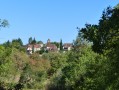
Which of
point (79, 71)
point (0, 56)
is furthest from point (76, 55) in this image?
point (0, 56)

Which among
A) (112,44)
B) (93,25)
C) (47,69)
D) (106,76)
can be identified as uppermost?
(47,69)

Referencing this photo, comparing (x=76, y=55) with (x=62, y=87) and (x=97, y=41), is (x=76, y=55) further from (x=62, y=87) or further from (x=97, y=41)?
(x=97, y=41)

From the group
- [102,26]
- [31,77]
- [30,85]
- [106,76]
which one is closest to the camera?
[106,76]

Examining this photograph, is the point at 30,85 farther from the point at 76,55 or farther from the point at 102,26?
the point at 102,26

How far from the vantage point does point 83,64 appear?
5431cm

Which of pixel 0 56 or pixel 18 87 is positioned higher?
pixel 0 56

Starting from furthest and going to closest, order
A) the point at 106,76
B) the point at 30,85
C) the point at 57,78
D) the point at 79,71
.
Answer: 1. the point at 30,85
2. the point at 57,78
3. the point at 79,71
4. the point at 106,76

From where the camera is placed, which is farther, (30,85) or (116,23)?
(30,85)

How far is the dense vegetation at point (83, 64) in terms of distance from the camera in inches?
1043

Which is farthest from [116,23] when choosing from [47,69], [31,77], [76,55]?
[47,69]

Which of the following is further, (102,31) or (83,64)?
(83,64)

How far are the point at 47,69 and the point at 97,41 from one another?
2840 inches

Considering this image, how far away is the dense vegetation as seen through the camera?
86.9ft

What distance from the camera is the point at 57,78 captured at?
68.0 meters
